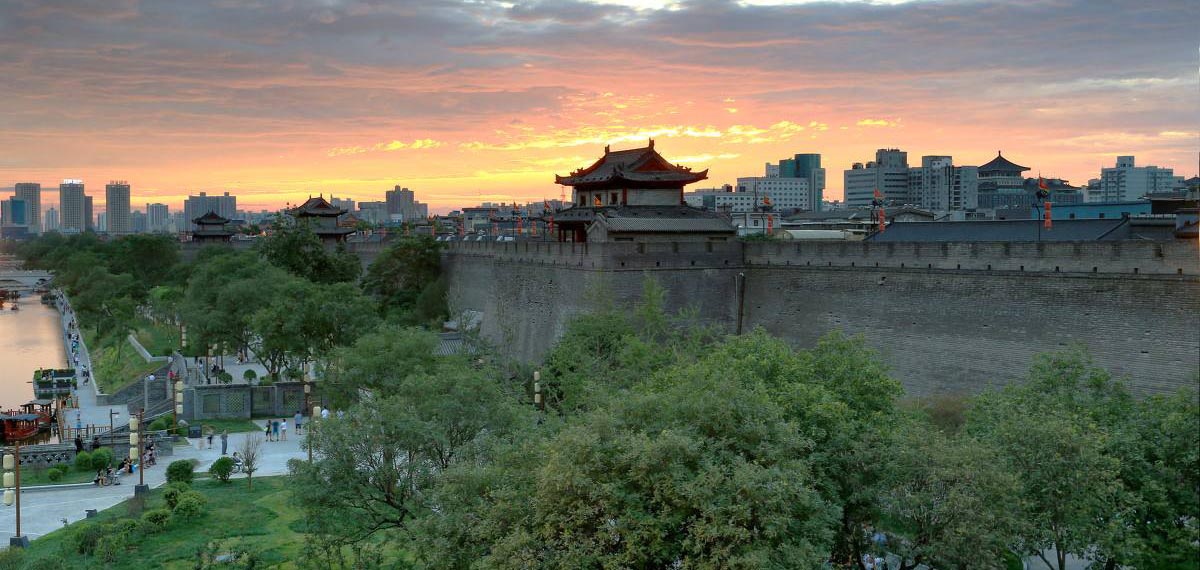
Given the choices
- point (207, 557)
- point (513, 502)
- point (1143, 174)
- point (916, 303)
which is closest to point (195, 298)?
point (207, 557)

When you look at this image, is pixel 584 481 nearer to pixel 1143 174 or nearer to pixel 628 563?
pixel 628 563

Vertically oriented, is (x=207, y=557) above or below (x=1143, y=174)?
below

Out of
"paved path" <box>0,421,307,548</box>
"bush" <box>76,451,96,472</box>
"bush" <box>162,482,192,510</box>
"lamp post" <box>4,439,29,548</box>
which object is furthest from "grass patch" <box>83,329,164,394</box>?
"bush" <box>162,482,192,510</box>

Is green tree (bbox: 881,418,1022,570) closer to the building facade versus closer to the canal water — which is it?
the canal water

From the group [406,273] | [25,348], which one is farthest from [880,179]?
[25,348]

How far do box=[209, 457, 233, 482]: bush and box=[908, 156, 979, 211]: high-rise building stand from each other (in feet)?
297

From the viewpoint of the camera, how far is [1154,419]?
13.5 m

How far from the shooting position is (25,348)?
58.5 metres

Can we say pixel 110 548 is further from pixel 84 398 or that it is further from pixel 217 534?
pixel 84 398

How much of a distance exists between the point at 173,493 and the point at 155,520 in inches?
52.8

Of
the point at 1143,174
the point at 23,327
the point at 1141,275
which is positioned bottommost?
the point at 23,327

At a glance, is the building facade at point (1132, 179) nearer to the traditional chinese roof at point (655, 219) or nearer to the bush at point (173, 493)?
the traditional chinese roof at point (655, 219)

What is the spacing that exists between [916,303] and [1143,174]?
331 feet

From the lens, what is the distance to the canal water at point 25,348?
145 ft
